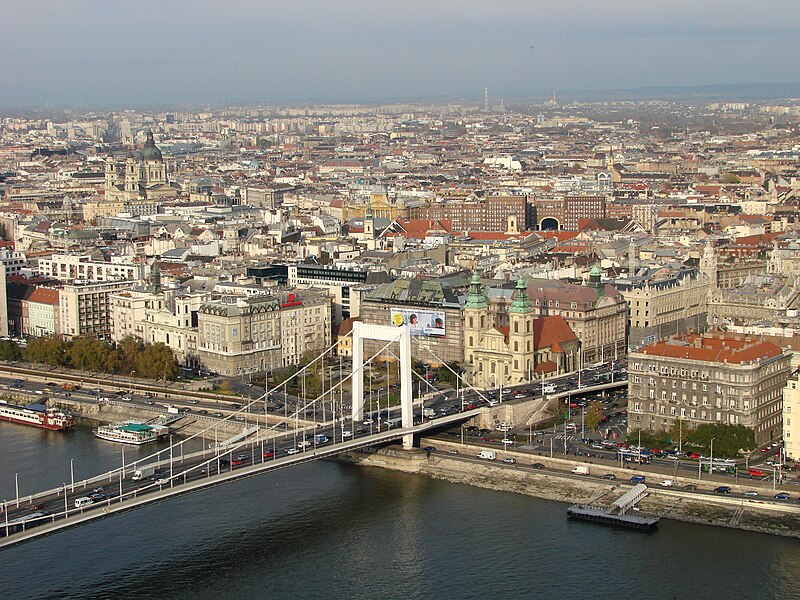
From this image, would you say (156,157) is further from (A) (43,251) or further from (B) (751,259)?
(B) (751,259)

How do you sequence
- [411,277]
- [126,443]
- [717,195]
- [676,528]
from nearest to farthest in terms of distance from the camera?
[676,528]
[126,443]
[411,277]
[717,195]

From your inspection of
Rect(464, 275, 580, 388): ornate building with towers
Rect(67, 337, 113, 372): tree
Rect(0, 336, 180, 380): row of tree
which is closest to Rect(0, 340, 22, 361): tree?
Rect(0, 336, 180, 380): row of tree

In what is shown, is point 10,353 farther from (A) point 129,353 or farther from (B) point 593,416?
(B) point 593,416

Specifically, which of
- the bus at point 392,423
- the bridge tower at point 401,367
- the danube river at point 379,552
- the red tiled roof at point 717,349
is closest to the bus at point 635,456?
the danube river at point 379,552

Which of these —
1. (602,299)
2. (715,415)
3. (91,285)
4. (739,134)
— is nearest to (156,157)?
(91,285)

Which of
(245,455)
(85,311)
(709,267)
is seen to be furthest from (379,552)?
(709,267)
